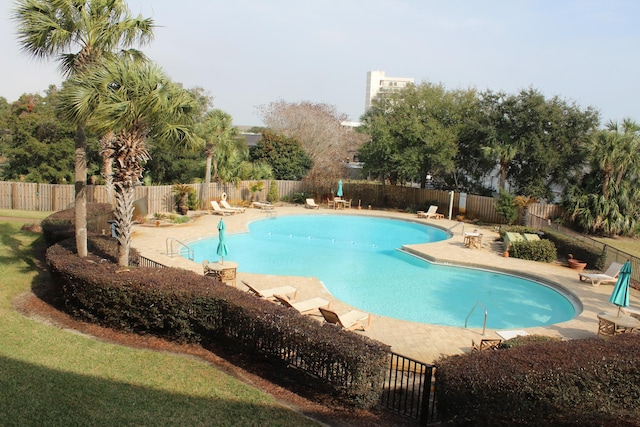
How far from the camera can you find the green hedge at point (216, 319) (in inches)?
245

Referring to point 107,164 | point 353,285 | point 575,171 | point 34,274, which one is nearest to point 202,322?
point 34,274

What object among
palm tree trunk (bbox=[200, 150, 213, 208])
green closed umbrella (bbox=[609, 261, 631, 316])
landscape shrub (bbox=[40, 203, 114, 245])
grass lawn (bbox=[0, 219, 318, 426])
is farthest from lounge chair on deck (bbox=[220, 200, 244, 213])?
green closed umbrella (bbox=[609, 261, 631, 316])

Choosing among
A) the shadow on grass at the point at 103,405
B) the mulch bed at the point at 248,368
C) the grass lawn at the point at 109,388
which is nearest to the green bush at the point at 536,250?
the mulch bed at the point at 248,368

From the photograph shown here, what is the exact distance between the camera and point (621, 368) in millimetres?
5992

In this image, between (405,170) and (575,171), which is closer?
(575,171)

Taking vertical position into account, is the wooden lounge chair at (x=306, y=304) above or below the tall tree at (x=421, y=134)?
below

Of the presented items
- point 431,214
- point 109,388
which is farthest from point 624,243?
point 109,388

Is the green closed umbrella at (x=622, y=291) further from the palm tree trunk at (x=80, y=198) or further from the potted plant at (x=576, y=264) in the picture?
the palm tree trunk at (x=80, y=198)

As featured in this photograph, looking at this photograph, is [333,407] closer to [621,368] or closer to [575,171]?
[621,368]

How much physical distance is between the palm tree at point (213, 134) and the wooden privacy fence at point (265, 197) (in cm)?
73

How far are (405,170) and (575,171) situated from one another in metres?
9.27

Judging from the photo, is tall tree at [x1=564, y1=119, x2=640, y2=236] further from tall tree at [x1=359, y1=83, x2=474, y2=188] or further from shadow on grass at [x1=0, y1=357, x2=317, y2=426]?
shadow on grass at [x1=0, y1=357, x2=317, y2=426]

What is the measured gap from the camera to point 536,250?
1723cm

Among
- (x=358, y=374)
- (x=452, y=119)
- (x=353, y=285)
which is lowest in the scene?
(x=353, y=285)
